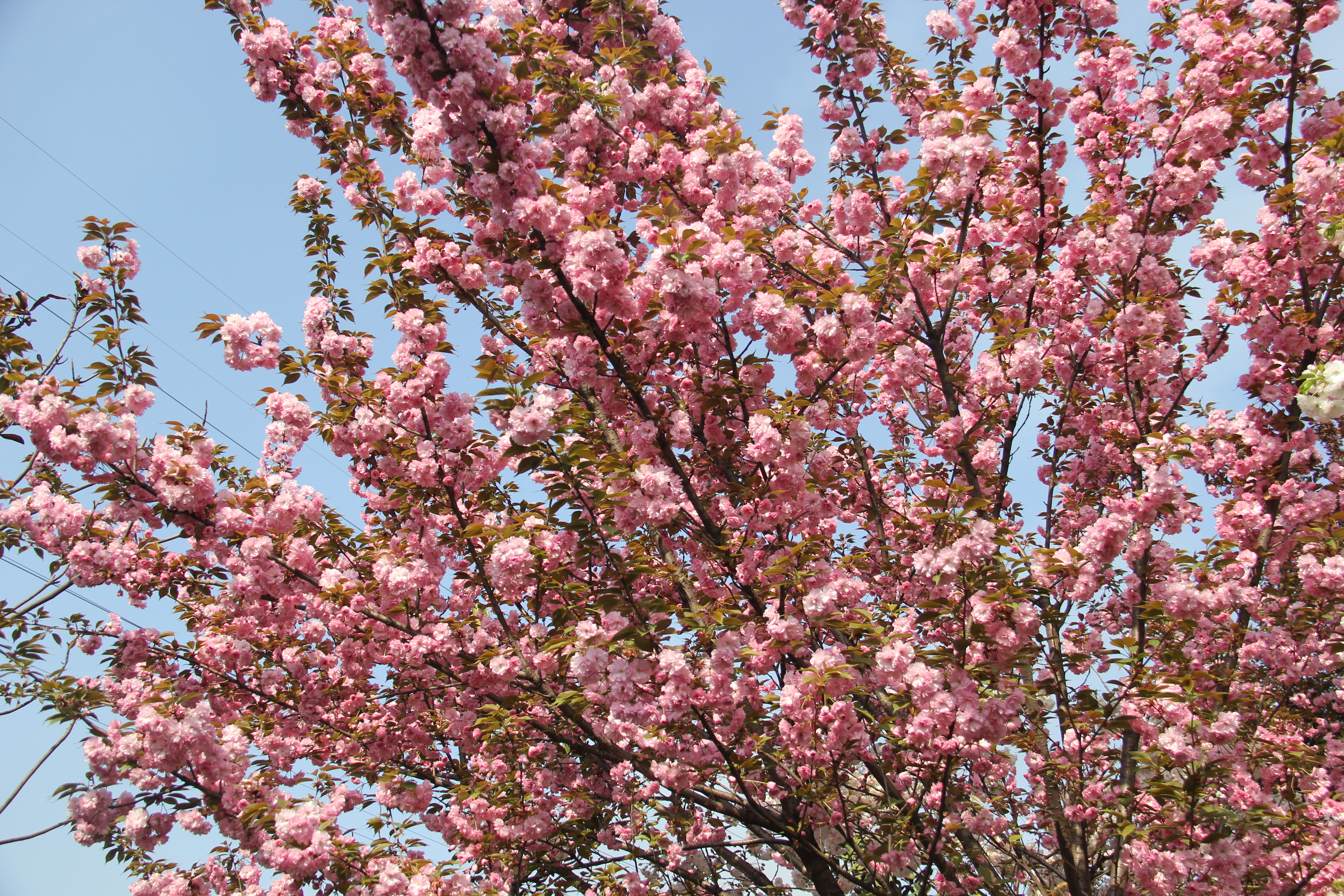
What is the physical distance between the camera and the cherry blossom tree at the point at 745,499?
144 inches

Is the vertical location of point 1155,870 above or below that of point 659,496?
below

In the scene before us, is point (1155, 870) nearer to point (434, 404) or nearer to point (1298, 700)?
point (1298, 700)

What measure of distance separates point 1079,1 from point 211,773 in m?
7.99

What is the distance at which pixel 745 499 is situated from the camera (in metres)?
4.22

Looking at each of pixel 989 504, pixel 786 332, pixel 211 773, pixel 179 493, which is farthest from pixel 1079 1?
pixel 211 773

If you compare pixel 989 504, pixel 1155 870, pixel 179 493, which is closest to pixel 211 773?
pixel 179 493

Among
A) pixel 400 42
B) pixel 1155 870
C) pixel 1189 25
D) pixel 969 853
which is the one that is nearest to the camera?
pixel 400 42

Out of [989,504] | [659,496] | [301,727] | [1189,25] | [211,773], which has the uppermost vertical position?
[1189,25]

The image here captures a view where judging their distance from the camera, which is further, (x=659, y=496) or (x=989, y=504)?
(x=659, y=496)

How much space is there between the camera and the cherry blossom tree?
3.66 m

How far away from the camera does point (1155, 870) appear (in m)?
3.86

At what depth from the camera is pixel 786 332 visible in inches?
162

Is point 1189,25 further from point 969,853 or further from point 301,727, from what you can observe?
point 301,727

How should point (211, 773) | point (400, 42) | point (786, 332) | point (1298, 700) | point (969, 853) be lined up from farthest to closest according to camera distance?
point (1298, 700)
point (969, 853)
point (786, 332)
point (211, 773)
point (400, 42)
